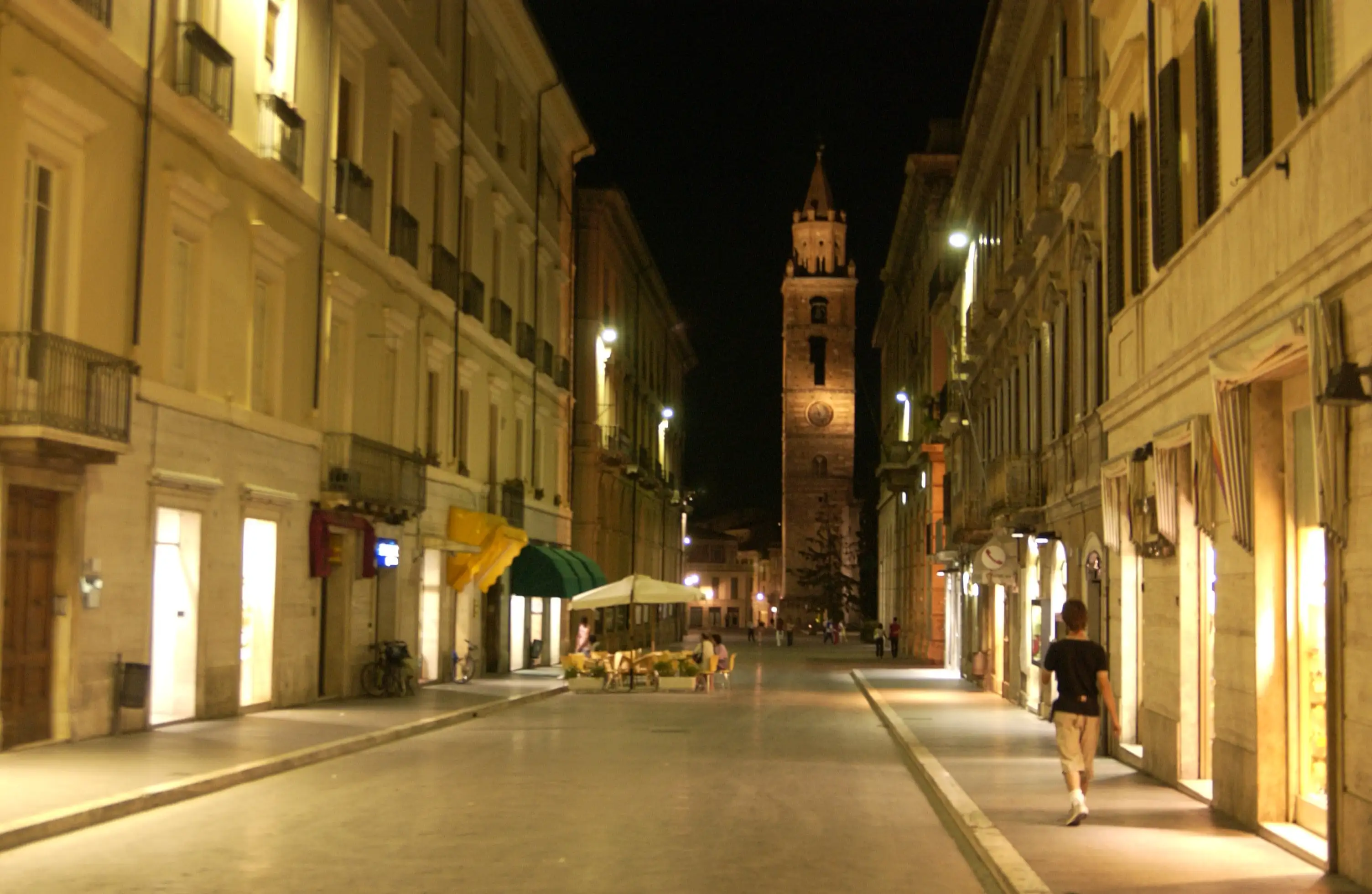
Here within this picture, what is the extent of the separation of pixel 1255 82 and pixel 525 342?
110 ft

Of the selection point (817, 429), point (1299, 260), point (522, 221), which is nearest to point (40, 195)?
point (1299, 260)

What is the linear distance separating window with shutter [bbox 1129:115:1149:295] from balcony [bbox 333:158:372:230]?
574 inches

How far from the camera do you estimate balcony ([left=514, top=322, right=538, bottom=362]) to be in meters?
44.4

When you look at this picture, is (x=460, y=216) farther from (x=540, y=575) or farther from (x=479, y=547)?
(x=540, y=575)

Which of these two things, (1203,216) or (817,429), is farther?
(817,429)

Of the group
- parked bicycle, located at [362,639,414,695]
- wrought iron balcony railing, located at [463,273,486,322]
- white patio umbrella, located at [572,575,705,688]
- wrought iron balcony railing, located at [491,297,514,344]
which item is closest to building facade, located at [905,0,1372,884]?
parked bicycle, located at [362,639,414,695]

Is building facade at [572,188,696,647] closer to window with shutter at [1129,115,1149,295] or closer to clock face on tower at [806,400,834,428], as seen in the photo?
window with shutter at [1129,115,1149,295]

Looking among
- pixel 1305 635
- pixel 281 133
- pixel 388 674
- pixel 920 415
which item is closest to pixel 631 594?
pixel 388 674

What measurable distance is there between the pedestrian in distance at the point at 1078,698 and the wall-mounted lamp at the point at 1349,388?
442 cm

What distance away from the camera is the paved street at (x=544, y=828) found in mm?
10812

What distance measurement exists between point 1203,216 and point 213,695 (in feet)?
49.5

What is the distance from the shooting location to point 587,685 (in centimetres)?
3722

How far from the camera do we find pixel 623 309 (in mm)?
65438

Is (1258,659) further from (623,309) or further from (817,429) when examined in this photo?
(817,429)
